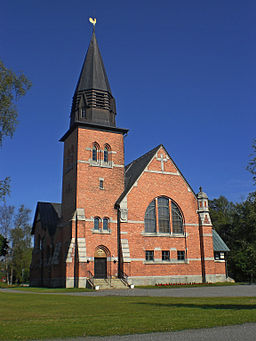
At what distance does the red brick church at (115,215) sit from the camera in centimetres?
3497

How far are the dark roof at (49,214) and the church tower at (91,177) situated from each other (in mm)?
5243

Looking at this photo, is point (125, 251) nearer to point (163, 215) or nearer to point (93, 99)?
point (163, 215)

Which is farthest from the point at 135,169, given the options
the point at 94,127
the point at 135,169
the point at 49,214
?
the point at 49,214

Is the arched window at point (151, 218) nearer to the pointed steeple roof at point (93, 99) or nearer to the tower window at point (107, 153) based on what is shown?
the tower window at point (107, 153)

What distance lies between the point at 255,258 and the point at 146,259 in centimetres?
2289

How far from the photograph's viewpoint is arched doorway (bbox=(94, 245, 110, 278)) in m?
34.8

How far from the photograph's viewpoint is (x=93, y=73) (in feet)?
135

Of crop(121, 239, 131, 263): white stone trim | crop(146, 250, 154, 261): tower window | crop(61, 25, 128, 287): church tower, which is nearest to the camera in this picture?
crop(61, 25, 128, 287): church tower

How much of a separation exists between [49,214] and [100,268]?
14.8 metres

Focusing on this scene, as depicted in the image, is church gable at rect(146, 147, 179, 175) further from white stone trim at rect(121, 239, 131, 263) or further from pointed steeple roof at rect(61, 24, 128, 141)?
white stone trim at rect(121, 239, 131, 263)

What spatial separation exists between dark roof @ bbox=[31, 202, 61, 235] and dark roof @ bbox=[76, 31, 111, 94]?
1684 centimetres

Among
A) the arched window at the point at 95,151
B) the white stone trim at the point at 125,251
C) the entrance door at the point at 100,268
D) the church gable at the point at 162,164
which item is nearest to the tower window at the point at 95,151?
the arched window at the point at 95,151

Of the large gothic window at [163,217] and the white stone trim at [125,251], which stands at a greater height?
the large gothic window at [163,217]

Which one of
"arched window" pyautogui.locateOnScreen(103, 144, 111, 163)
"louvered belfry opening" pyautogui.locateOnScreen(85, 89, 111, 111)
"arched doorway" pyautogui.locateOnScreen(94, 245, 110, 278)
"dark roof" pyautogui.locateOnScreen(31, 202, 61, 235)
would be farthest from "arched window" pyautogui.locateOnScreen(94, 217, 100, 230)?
"louvered belfry opening" pyautogui.locateOnScreen(85, 89, 111, 111)
